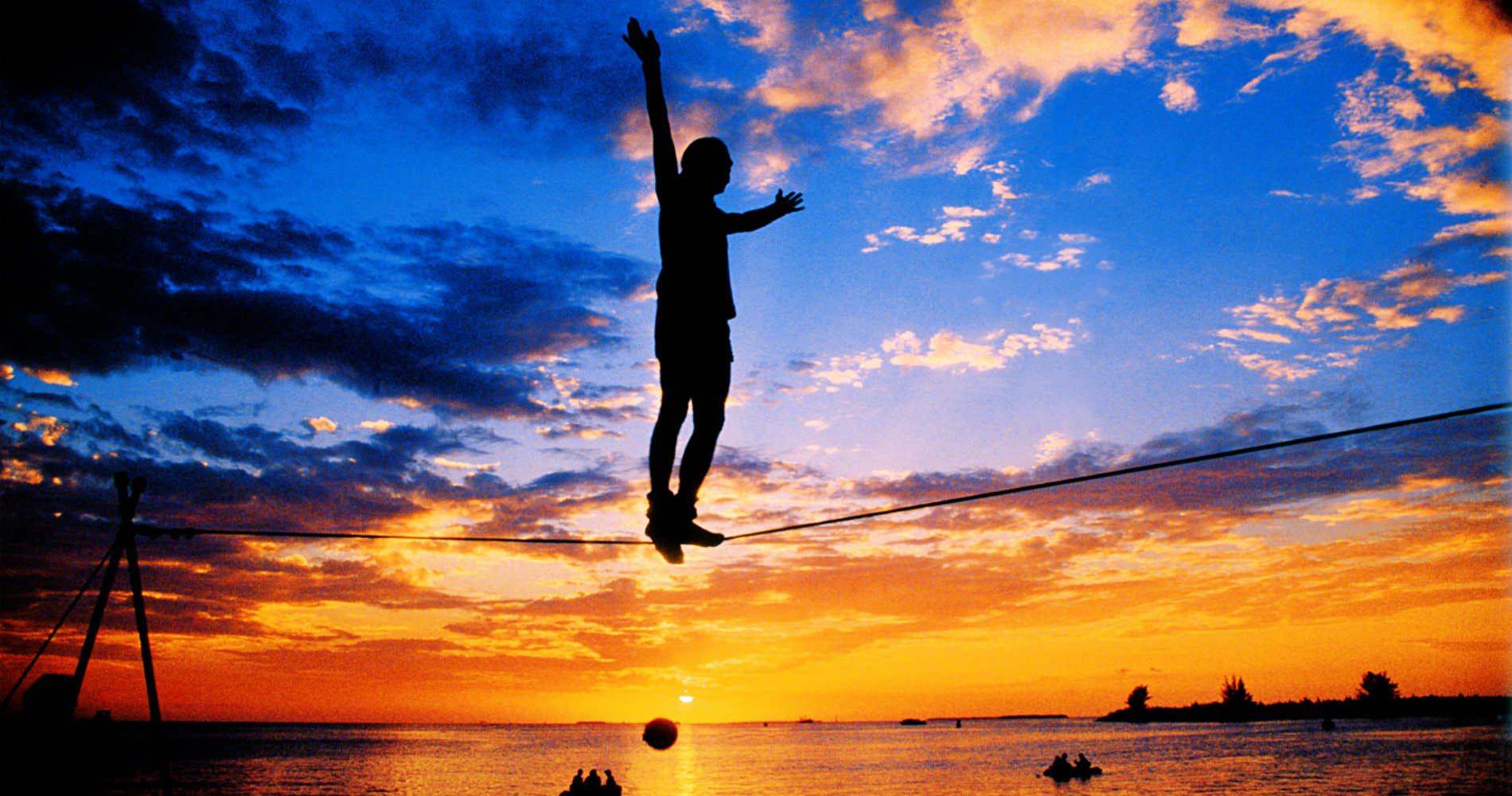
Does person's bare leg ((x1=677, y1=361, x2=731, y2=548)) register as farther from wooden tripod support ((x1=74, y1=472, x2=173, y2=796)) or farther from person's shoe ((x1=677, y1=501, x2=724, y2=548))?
wooden tripod support ((x1=74, y1=472, x2=173, y2=796))

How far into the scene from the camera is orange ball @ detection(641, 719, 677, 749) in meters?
18.1

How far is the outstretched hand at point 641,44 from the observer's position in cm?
393

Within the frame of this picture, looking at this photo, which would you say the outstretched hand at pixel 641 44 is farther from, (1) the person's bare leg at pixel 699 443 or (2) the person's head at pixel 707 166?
(1) the person's bare leg at pixel 699 443

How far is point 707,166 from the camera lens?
157 inches

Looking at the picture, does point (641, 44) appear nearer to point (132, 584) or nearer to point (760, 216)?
point (760, 216)

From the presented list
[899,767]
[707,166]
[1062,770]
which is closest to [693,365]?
[707,166]

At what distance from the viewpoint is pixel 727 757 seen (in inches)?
3526

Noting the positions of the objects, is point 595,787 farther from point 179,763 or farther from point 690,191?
point 179,763

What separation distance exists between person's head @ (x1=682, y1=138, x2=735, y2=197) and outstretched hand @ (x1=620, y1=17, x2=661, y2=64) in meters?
0.42

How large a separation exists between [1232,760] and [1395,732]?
43582mm

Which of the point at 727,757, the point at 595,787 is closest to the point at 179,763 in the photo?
the point at 727,757

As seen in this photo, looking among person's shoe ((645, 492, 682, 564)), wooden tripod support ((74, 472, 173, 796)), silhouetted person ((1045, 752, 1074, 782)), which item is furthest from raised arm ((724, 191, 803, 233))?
silhouetted person ((1045, 752, 1074, 782))

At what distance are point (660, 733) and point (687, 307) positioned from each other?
661 inches

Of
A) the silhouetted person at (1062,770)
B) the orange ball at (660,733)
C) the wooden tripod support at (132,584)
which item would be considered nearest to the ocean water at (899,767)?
the silhouetted person at (1062,770)
